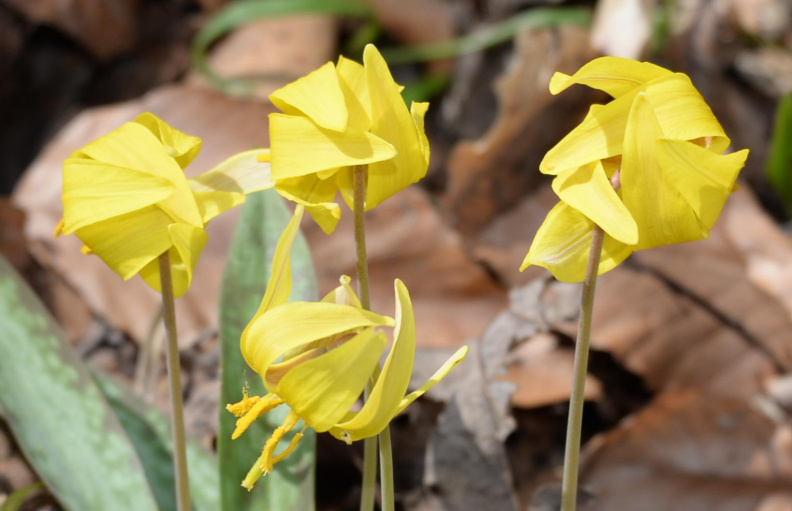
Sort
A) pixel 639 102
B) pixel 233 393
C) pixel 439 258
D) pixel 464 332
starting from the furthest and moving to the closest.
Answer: pixel 439 258, pixel 464 332, pixel 233 393, pixel 639 102

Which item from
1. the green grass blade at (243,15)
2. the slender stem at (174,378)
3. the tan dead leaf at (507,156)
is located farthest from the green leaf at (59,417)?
the green grass blade at (243,15)

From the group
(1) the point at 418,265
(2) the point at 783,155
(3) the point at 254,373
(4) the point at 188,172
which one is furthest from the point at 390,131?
(2) the point at 783,155

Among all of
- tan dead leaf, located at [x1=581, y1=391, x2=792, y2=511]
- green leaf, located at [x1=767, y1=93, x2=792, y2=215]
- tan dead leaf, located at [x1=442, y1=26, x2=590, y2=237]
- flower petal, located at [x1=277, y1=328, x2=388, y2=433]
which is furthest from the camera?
tan dead leaf, located at [x1=442, y1=26, x2=590, y2=237]

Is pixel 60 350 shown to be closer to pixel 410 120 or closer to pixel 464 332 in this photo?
pixel 410 120

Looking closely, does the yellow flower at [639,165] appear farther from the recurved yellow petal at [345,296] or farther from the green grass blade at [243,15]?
the green grass blade at [243,15]

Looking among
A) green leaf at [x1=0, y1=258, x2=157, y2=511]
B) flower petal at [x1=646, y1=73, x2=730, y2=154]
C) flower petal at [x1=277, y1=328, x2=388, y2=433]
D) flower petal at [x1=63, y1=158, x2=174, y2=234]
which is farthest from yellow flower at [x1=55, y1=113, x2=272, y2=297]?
green leaf at [x1=0, y1=258, x2=157, y2=511]

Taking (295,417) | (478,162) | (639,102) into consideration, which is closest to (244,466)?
(295,417)

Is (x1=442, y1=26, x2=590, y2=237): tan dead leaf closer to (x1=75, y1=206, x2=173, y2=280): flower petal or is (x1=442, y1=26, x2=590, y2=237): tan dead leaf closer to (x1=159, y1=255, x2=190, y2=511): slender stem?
(x1=159, y1=255, x2=190, y2=511): slender stem
